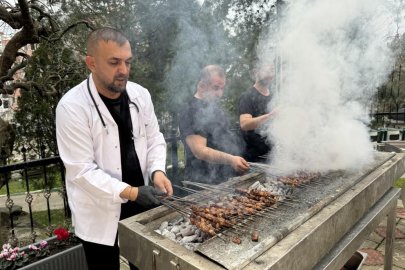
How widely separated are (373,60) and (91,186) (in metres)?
4.80

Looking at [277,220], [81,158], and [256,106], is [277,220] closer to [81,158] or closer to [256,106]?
[81,158]

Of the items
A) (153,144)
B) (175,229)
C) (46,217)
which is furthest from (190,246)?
(46,217)

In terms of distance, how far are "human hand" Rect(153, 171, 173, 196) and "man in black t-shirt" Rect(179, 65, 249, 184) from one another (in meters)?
0.80

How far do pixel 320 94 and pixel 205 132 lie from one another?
4.67 feet

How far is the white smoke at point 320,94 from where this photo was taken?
125 inches

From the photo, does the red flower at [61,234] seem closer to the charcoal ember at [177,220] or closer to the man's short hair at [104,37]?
the charcoal ember at [177,220]

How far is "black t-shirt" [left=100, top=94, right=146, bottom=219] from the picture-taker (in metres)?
2.38

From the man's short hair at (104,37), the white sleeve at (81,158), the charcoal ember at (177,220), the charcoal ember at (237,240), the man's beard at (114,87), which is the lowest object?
the charcoal ember at (177,220)

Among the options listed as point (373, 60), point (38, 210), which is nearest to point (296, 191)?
point (373, 60)

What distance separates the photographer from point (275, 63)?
4.01m

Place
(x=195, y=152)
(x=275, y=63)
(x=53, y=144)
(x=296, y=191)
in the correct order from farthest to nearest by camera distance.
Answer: (x=53, y=144) → (x=275, y=63) → (x=195, y=152) → (x=296, y=191)

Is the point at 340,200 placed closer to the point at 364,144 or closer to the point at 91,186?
the point at 364,144

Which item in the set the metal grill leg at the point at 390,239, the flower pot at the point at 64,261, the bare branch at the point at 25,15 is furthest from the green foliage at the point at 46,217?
the metal grill leg at the point at 390,239

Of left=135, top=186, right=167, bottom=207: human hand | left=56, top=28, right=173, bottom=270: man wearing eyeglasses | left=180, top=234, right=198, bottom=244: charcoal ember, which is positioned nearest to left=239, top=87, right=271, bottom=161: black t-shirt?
left=56, top=28, right=173, bottom=270: man wearing eyeglasses
